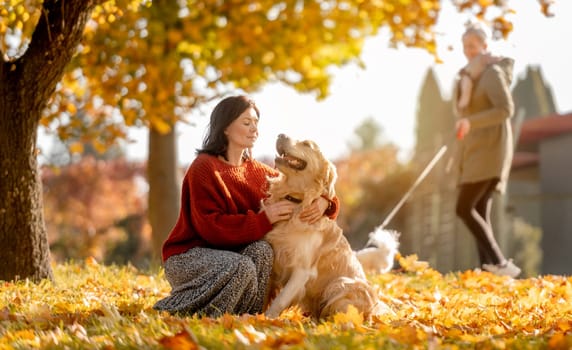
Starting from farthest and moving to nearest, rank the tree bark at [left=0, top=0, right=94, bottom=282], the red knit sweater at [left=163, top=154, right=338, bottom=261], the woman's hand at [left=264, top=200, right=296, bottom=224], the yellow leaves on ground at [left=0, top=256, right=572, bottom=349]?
the tree bark at [left=0, top=0, right=94, bottom=282]
the red knit sweater at [left=163, top=154, right=338, bottom=261]
the woman's hand at [left=264, top=200, right=296, bottom=224]
the yellow leaves on ground at [left=0, top=256, right=572, bottom=349]

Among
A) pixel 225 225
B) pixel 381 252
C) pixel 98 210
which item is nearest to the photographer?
pixel 225 225

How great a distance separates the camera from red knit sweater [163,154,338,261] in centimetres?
464

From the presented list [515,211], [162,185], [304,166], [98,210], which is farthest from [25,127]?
[98,210]

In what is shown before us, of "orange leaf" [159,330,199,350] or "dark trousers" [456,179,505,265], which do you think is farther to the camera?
"dark trousers" [456,179,505,265]

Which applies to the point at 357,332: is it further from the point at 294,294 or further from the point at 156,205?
the point at 156,205

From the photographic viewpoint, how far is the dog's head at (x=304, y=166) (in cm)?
430

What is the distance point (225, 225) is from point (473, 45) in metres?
3.82

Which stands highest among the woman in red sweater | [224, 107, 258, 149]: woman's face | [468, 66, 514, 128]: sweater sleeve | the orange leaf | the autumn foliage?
[468, 66, 514, 128]: sweater sleeve

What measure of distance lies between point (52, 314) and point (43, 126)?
13.9 ft

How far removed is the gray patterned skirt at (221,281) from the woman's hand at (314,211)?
11.6 inches

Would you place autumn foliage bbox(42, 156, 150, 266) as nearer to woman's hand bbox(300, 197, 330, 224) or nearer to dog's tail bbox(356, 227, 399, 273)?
dog's tail bbox(356, 227, 399, 273)

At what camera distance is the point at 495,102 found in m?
7.27

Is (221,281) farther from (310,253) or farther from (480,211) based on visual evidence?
(480,211)

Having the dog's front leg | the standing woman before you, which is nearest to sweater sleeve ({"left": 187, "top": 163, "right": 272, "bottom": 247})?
the dog's front leg
